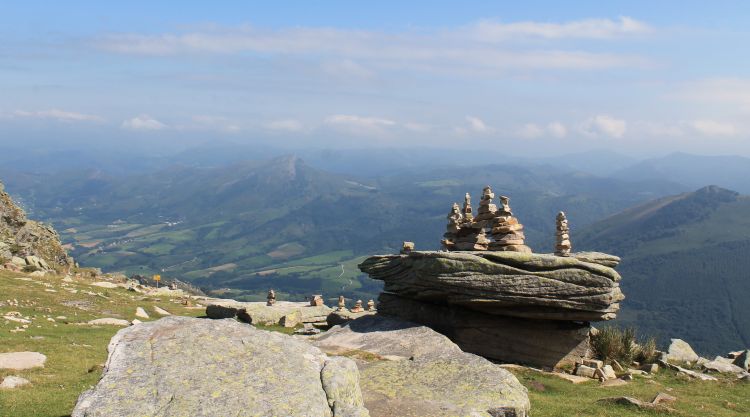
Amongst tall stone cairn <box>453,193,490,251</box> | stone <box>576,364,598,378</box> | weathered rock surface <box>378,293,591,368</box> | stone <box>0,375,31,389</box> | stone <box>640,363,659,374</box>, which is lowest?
stone <box>640,363,659,374</box>

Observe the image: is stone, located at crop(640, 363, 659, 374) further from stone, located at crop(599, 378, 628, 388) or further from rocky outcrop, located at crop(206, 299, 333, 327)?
rocky outcrop, located at crop(206, 299, 333, 327)

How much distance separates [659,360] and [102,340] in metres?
36.8

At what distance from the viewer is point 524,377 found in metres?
31.2

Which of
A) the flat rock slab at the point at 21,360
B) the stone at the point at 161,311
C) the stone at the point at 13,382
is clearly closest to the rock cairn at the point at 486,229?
the stone at the point at 161,311

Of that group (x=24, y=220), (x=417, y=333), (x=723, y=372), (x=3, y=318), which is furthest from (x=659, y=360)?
(x=24, y=220)

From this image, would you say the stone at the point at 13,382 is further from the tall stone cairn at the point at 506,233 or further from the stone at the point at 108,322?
the tall stone cairn at the point at 506,233

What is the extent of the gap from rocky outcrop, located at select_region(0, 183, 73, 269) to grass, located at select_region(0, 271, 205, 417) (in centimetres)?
658

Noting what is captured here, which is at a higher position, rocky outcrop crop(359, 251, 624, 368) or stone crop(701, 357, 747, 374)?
rocky outcrop crop(359, 251, 624, 368)

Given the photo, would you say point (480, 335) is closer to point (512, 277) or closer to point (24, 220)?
point (512, 277)

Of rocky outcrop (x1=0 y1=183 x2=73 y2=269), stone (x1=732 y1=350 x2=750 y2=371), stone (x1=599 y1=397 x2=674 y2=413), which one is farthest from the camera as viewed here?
rocky outcrop (x1=0 y1=183 x2=73 y2=269)

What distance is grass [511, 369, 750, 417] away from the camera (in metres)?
24.3

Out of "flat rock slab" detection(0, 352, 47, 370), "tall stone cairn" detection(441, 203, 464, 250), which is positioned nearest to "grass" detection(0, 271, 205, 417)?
"flat rock slab" detection(0, 352, 47, 370)

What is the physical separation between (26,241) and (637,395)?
65.9m

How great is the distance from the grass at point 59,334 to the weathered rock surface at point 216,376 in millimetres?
7418
